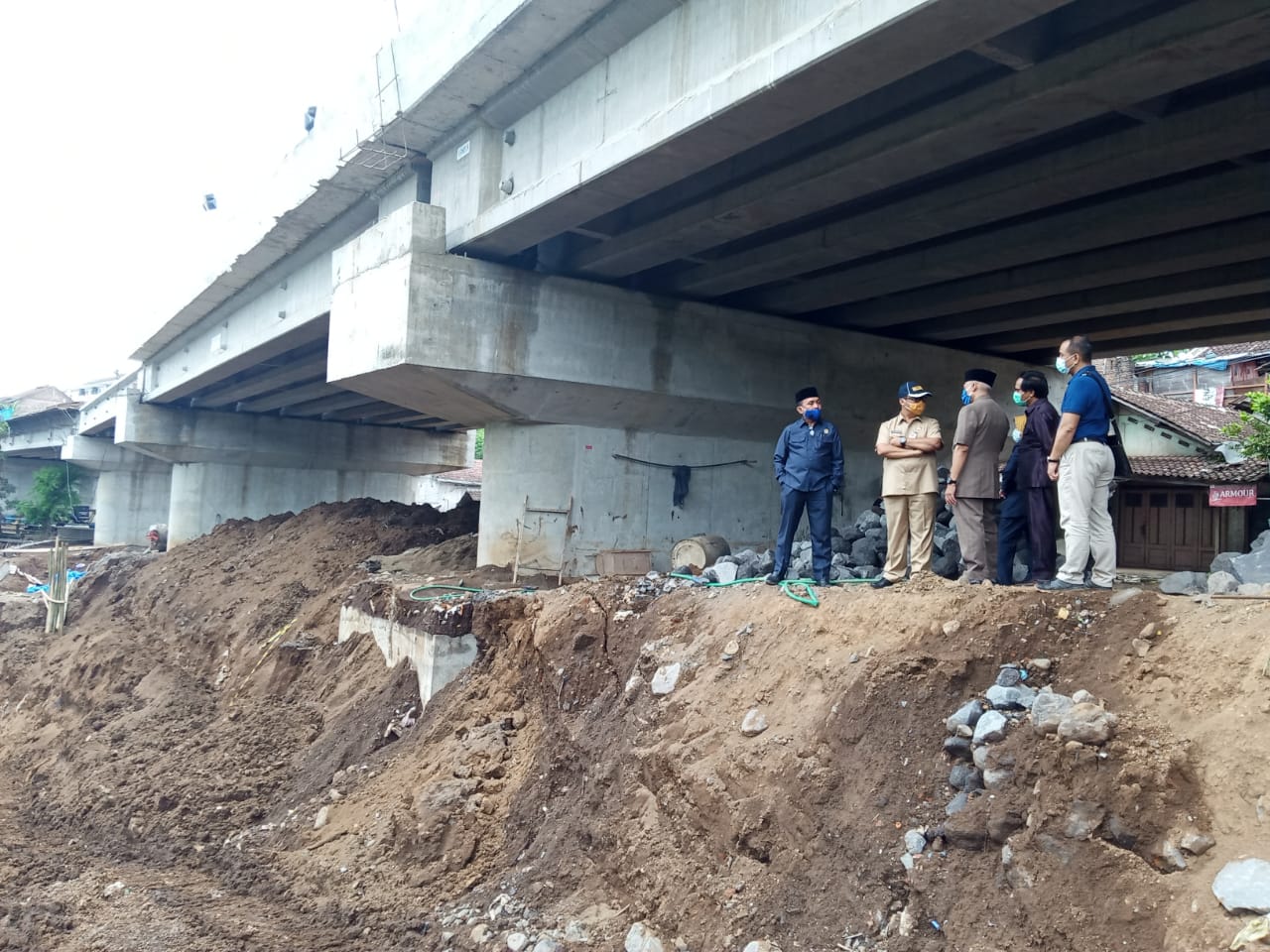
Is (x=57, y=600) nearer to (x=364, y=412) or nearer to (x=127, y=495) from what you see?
(x=364, y=412)

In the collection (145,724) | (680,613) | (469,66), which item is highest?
(469,66)

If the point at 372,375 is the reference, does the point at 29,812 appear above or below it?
below

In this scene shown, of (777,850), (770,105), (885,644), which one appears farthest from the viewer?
(770,105)

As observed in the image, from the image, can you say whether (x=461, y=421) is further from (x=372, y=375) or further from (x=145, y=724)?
(x=145, y=724)

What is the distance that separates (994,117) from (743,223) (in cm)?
293

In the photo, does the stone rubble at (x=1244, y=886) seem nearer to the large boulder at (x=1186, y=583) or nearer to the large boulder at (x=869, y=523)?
the large boulder at (x=1186, y=583)

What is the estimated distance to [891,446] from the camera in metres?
7.20

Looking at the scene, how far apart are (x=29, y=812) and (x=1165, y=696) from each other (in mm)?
11285

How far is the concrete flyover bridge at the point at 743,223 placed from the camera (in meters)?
6.48

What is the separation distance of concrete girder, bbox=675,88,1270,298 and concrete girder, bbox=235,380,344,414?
13113 mm

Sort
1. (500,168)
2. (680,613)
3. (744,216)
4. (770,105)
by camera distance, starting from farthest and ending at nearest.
Answer: (500,168), (744,216), (680,613), (770,105)

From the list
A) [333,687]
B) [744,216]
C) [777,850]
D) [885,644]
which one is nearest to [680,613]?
[885,644]

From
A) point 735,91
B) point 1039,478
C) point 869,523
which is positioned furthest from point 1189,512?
point 735,91

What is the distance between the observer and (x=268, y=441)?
27.4m
